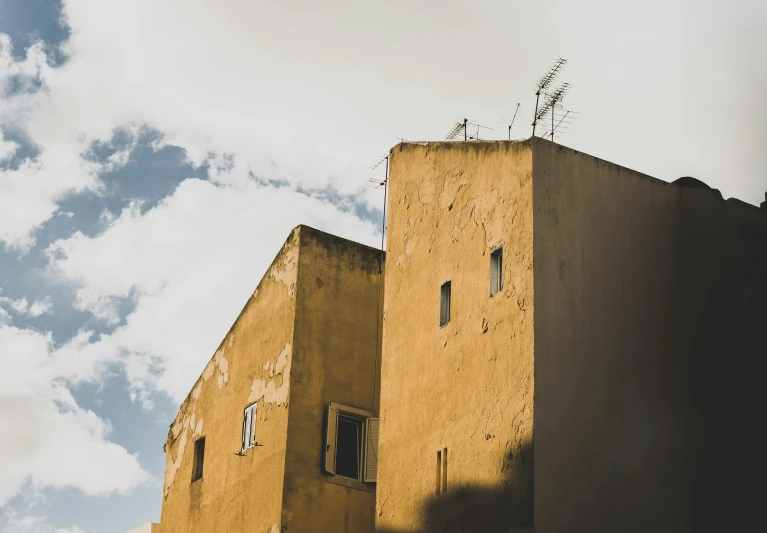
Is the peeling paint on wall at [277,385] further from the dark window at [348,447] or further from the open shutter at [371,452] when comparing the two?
the open shutter at [371,452]

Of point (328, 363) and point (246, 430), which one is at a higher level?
point (328, 363)

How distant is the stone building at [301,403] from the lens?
66.7ft

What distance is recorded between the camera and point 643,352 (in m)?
16.0

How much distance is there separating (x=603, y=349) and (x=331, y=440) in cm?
658

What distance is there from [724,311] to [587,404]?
2782 millimetres

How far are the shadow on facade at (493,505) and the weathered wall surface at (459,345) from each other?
19 mm

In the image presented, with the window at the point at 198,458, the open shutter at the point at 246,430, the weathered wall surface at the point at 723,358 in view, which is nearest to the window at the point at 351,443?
the open shutter at the point at 246,430

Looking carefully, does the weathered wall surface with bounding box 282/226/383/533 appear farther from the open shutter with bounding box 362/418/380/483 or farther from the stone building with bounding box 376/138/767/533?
the stone building with bounding box 376/138/767/533

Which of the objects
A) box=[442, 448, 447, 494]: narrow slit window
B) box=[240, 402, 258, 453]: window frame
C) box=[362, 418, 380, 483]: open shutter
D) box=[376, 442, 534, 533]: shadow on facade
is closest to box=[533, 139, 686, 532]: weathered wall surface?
box=[376, 442, 534, 533]: shadow on facade

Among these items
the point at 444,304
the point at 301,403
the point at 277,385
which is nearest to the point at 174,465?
the point at 277,385

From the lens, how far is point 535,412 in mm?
14758

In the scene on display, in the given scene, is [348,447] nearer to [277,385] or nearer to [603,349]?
[277,385]

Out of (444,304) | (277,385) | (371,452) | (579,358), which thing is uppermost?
(444,304)

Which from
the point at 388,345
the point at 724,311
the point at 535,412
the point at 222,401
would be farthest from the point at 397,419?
the point at 222,401
